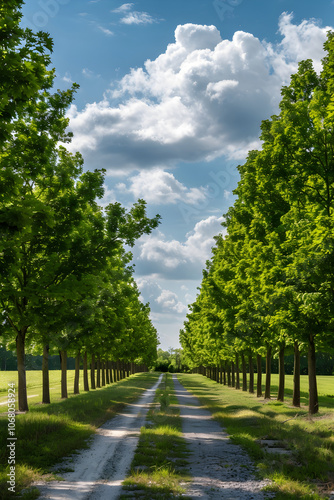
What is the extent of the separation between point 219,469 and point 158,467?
4.75 feet

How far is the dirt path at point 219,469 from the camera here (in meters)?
8.20

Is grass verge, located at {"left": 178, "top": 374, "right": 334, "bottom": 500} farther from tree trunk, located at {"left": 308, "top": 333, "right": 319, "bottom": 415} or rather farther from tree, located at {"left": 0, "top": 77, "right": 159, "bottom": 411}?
tree, located at {"left": 0, "top": 77, "right": 159, "bottom": 411}

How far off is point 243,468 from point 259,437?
3698 millimetres

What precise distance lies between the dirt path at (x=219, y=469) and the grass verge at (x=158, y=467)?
283mm

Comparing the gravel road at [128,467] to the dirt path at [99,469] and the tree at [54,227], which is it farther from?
the tree at [54,227]

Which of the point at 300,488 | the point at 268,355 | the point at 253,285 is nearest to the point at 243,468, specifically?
the point at 300,488

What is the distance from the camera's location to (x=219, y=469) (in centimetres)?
995

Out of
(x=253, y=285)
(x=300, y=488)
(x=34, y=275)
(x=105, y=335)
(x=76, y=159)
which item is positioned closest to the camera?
(x=300, y=488)

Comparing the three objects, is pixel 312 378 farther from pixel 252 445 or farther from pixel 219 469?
pixel 219 469

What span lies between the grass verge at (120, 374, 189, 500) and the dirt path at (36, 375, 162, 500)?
236 millimetres

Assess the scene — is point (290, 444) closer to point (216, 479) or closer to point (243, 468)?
point (243, 468)

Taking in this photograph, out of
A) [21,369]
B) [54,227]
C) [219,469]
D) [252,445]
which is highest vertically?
[54,227]

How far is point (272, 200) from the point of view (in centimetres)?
1950

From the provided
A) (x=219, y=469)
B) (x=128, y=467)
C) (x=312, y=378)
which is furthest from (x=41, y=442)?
(x=312, y=378)
